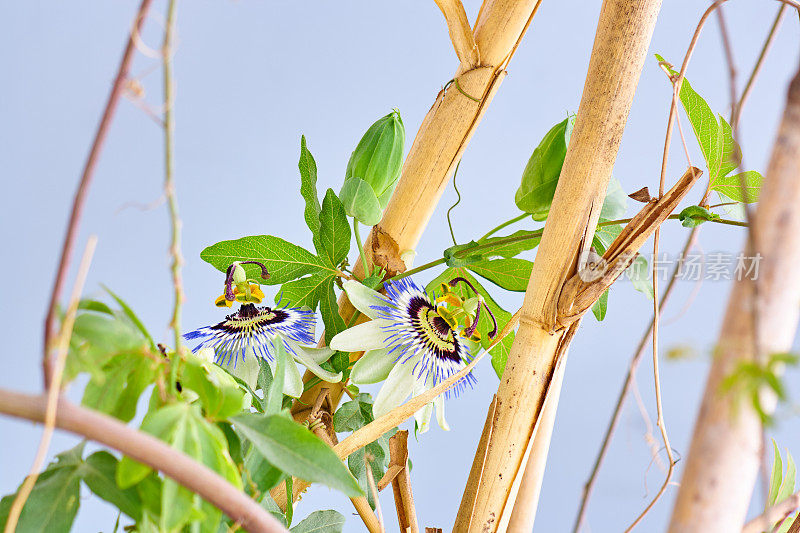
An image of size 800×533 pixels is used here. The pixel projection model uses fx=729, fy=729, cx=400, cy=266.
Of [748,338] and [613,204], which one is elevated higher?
[613,204]

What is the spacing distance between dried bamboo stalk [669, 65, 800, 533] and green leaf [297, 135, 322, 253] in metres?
0.41

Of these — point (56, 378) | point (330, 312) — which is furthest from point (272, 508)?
point (56, 378)

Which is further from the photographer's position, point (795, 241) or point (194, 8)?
point (194, 8)

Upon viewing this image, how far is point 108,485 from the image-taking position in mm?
261

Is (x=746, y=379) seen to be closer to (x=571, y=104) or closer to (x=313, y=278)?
(x=313, y=278)

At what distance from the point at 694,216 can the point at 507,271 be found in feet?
0.46

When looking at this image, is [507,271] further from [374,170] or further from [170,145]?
[170,145]

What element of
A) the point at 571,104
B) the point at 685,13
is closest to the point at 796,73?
the point at 571,104

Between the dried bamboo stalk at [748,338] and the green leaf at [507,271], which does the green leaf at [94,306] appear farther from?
the green leaf at [507,271]

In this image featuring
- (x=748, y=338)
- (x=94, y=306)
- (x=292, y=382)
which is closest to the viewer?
(x=748, y=338)

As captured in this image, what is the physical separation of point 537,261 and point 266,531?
0.89ft

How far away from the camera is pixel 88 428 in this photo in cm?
20

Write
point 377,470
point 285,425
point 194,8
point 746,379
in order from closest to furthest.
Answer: point 746,379, point 285,425, point 377,470, point 194,8

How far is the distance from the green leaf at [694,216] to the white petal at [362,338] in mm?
214
